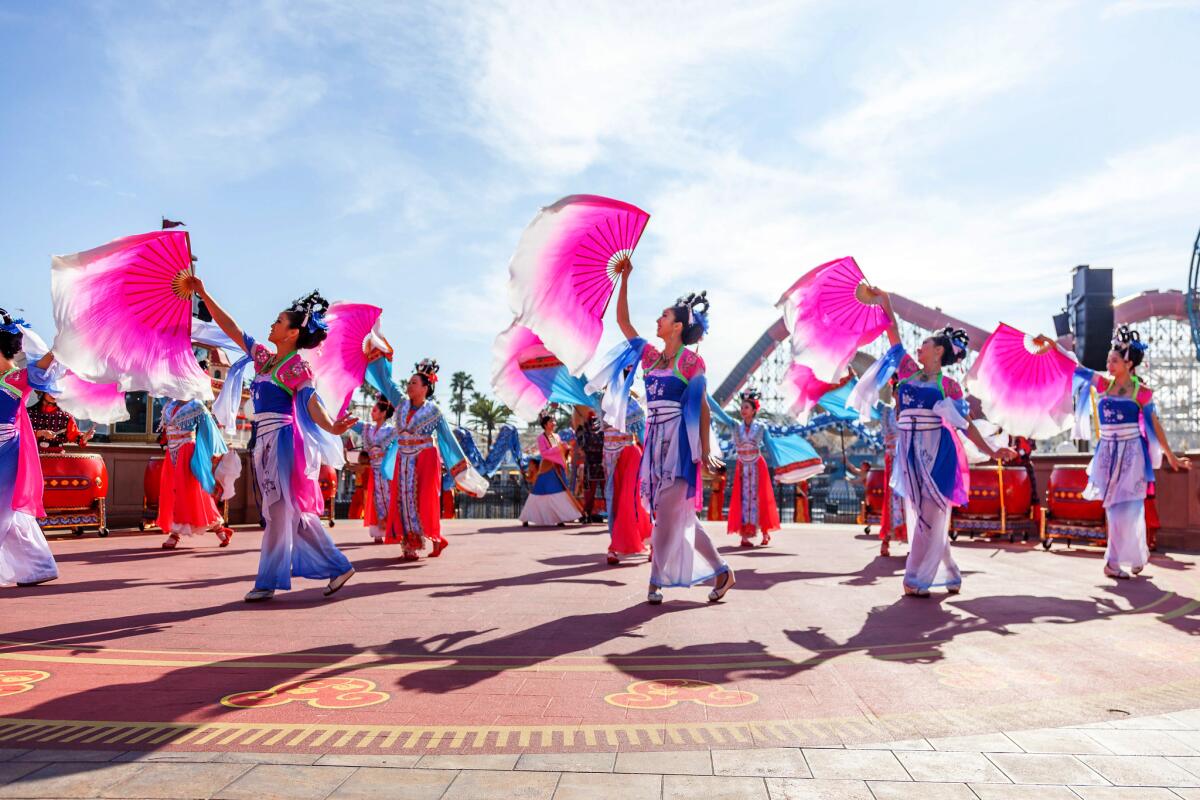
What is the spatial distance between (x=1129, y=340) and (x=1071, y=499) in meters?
4.05

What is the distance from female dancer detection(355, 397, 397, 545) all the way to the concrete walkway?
727 cm

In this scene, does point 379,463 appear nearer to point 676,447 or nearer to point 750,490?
point 750,490

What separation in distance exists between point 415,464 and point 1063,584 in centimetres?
643

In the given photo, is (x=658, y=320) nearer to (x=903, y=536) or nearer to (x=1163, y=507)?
(x=903, y=536)

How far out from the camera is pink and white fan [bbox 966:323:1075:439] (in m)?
8.41

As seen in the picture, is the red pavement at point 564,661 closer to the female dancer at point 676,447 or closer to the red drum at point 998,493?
the female dancer at point 676,447

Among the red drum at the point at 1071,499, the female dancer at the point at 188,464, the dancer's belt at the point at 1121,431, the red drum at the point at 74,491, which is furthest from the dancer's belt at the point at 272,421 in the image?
the red drum at the point at 1071,499

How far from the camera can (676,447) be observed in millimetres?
6035

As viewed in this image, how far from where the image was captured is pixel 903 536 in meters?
10.6

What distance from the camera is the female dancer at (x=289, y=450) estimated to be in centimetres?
621

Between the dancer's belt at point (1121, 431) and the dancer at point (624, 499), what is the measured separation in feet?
14.8

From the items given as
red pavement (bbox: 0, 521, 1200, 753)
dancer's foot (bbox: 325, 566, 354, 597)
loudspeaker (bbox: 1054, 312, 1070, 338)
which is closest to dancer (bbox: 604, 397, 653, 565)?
red pavement (bbox: 0, 521, 1200, 753)

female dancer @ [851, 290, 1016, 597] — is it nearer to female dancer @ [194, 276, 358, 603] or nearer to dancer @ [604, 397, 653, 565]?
dancer @ [604, 397, 653, 565]

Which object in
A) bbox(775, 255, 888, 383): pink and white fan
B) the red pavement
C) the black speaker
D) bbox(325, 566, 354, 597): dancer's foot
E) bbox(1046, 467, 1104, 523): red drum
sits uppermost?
the black speaker
